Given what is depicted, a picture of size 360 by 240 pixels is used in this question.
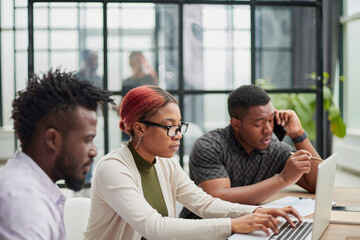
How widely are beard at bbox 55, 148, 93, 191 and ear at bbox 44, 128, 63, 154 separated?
0.02m

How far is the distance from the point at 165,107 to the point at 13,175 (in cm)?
84

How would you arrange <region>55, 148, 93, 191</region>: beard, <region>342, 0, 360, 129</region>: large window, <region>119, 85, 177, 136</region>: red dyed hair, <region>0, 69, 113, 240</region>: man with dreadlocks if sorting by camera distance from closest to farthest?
<region>0, 69, 113, 240</region>: man with dreadlocks
<region>55, 148, 93, 191</region>: beard
<region>119, 85, 177, 136</region>: red dyed hair
<region>342, 0, 360, 129</region>: large window

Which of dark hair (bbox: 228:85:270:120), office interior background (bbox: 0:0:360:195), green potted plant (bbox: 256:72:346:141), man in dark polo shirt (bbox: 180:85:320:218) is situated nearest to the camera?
man in dark polo shirt (bbox: 180:85:320:218)

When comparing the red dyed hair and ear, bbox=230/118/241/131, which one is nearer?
the red dyed hair

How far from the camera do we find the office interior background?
289 centimetres

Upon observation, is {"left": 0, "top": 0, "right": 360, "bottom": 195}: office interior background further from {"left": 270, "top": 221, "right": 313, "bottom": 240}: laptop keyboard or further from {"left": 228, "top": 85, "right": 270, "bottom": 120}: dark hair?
{"left": 270, "top": 221, "right": 313, "bottom": 240}: laptop keyboard

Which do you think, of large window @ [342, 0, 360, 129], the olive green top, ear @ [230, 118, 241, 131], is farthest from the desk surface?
large window @ [342, 0, 360, 129]

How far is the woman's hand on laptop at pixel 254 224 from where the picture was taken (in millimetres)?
1470

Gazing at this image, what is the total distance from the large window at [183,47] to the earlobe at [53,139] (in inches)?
72.1

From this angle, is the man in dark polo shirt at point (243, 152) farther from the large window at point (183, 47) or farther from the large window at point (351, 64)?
the large window at point (351, 64)

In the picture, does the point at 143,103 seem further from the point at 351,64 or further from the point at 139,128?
the point at 351,64

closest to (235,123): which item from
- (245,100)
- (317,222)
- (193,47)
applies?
(245,100)

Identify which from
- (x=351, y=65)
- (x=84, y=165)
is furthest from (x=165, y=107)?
(x=351, y=65)

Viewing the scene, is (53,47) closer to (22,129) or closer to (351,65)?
(22,129)
